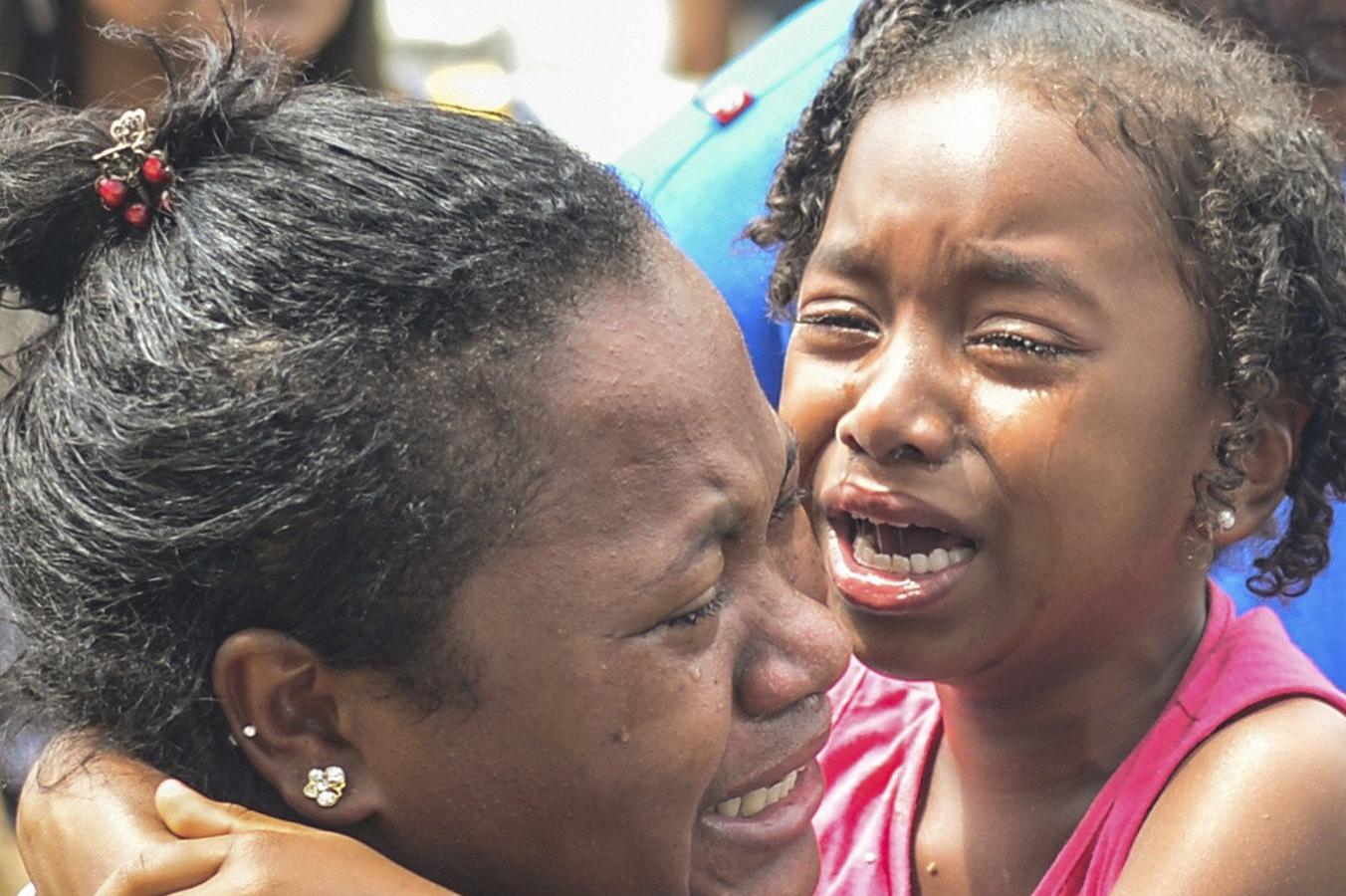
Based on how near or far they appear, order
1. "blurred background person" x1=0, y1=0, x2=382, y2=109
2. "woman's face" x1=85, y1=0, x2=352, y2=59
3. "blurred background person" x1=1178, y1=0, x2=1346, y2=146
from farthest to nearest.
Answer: "blurred background person" x1=0, y1=0, x2=382, y2=109, "woman's face" x1=85, y1=0, x2=352, y2=59, "blurred background person" x1=1178, y1=0, x2=1346, y2=146

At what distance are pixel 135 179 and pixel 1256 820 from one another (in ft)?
4.77

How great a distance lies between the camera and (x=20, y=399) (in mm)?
1838

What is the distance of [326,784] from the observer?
1.76 metres

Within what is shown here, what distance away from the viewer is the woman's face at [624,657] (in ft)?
5.62

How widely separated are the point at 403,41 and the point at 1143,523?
6.71m

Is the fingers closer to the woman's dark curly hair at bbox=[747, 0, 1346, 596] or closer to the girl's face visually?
the girl's face

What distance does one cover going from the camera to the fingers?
1.68 m

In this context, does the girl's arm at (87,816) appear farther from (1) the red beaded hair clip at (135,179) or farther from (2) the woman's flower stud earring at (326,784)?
(1) the red beaded hair clip at (135,179)

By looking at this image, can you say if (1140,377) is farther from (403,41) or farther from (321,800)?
(403,41)

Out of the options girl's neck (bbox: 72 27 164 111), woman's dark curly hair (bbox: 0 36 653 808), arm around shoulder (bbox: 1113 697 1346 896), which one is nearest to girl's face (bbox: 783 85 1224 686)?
arm around shoulder (bbox: 1113 697 1346 896)

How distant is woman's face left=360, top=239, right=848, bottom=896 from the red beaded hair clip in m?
0.44

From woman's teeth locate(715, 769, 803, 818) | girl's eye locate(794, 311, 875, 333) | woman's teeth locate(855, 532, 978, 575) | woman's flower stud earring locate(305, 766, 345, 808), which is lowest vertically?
woman's teeth locate(855, 532, 978, 575)

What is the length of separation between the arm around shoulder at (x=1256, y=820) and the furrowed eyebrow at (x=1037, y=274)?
0.58m

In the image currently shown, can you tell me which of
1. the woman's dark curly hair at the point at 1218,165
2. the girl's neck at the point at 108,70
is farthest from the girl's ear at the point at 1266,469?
the girl's neck at the point at 108,70
